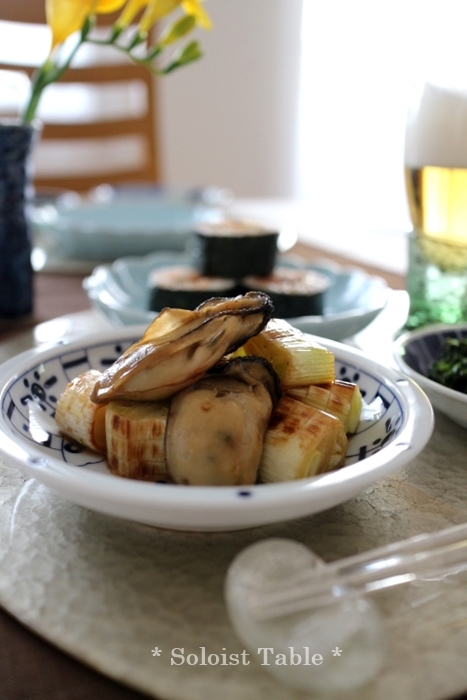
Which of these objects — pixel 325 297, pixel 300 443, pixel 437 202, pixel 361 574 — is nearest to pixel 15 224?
pixel 325 297

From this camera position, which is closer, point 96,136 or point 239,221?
point 239,221

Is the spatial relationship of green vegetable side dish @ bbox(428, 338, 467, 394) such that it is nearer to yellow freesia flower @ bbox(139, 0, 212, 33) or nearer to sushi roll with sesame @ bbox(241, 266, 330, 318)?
sushi roll with sesame @ bbox(241, 266, 330, 318)

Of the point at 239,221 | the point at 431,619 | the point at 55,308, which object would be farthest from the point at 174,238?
the point at 431,619

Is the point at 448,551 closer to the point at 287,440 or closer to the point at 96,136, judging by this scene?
the point at 287,440

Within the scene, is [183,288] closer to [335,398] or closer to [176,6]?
[176,6]

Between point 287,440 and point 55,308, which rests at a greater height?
point 287,440
